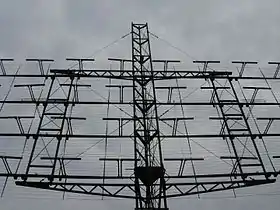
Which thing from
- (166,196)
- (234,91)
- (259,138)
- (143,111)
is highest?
(234,91)

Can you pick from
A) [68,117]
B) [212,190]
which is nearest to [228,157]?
[212,190]

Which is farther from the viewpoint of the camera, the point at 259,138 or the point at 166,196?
the point at 259,138

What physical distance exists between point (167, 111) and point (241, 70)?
6.34 metres

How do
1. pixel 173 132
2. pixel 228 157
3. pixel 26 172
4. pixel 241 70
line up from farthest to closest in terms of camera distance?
pixel 241 70 → pixel 173 132 → pixel 228 157 → pixel 26 172

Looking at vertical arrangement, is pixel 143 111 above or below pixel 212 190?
above

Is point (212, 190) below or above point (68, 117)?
below

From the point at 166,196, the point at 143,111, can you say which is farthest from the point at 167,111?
the point at 166,196

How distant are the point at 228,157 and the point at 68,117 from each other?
9.75 m

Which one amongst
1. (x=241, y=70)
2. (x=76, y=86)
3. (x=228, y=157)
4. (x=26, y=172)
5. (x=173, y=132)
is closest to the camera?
(x=26, y=172)

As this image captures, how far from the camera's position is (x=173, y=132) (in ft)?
82.9

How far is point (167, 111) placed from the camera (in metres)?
26.8

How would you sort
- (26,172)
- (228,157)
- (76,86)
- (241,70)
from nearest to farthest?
(26,172)
(228,157)
(76,86)
(241,70)

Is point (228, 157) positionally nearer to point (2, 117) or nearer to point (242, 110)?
point (242, 110)

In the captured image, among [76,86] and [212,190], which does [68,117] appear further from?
→ [212,190]
